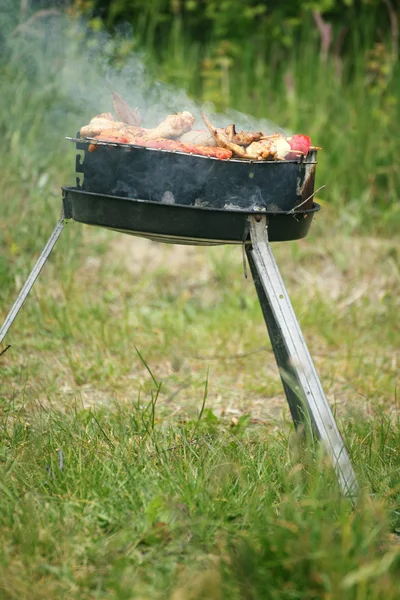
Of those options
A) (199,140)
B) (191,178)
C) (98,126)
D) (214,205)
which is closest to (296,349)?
Result: (214,205)

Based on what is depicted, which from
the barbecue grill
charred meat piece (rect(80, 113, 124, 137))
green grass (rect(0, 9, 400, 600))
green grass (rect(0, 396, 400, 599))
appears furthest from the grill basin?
green grass (rect(0, 396, 400, 599))

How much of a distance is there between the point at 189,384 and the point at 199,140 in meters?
1.41

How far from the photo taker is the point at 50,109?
5527 mm

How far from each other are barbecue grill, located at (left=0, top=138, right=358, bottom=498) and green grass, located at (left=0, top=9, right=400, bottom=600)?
25 cm

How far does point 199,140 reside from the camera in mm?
2441

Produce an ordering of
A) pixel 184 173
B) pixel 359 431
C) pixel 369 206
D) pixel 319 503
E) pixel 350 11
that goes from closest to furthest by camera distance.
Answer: pixel 319 503
pixel 184 173
pixel 359 431
pixel 369 206
pixel 350 11

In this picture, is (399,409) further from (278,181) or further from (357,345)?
(278,181)

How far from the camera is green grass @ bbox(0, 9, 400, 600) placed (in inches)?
72.6

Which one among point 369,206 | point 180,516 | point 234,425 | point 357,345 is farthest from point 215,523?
point 369,206

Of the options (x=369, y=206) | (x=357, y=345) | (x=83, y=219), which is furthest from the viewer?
(x=369, y=206)

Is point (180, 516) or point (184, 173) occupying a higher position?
point (184, 173)

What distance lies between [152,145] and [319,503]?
1167 mm

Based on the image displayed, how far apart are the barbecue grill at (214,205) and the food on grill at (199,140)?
0.19 feet

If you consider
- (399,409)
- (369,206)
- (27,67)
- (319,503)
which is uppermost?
(27,67)
